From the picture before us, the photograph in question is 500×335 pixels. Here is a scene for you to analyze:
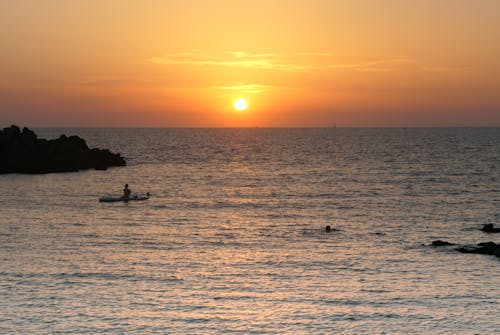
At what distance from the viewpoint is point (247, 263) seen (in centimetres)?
3659

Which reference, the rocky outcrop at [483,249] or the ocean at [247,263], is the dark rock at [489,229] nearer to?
the ocean at [247,263]

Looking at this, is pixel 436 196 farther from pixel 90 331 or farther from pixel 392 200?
pixel 90 331

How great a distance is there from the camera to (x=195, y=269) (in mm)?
35062

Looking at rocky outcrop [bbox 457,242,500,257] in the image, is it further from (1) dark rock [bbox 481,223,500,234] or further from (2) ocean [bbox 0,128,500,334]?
(1) dark rock [bbox 481,223,500,234]

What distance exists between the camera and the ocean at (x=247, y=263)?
2647 cm

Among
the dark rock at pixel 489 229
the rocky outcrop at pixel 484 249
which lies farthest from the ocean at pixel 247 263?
the dark rock at pixel 489 229

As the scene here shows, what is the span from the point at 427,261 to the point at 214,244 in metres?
13.8

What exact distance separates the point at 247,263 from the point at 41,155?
73.6 meters

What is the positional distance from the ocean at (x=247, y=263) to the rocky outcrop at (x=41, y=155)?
71.4 ft

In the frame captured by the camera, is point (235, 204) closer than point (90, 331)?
No

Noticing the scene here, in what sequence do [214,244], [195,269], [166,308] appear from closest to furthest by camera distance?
1. [166,308]
2. [195,269]
3. [214,244]

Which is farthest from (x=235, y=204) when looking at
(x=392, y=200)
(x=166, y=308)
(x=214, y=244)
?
(x=166, y=308)

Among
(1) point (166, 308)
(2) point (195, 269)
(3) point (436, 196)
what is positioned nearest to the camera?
(1) point (166, 308)

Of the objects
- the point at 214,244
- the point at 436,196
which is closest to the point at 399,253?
the point at 214,244
